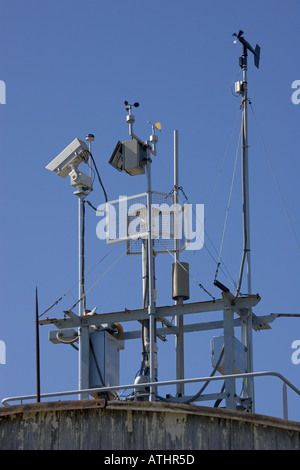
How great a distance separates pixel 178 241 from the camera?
102 ft

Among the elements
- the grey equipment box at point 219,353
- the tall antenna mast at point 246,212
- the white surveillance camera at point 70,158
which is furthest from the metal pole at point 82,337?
the tall antenna mast at point 246,212

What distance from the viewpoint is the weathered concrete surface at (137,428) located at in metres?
19.0

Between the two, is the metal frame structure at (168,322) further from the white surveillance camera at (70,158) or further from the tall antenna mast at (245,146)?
the white surveillance camera at (70,158)

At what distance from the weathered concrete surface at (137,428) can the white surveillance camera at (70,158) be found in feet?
45.7

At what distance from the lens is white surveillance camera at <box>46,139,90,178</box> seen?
32.9 meters

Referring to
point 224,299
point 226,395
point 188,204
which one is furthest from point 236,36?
point 226,395

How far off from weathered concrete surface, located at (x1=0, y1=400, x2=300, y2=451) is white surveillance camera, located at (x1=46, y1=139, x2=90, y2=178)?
13942mm

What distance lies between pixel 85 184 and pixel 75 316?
426cm

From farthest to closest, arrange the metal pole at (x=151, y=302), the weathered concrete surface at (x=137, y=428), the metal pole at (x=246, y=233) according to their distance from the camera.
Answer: the metal pole at (x=246, y=233), the metal pole at (x=151, y=302), the weathered concrete surface at (x=137, y=428)

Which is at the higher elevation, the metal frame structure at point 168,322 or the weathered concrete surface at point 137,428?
the metal frame structure at point 168,322

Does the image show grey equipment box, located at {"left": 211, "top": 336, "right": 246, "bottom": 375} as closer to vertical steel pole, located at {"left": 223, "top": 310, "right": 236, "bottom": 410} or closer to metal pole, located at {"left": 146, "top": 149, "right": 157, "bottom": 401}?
vertical steel pole, located at {"left": 223, "top": 310, "right": 236, "bottom": 410}

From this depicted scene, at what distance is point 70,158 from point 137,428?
14.8 m

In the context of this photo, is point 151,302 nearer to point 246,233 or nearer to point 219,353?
point 219,353
